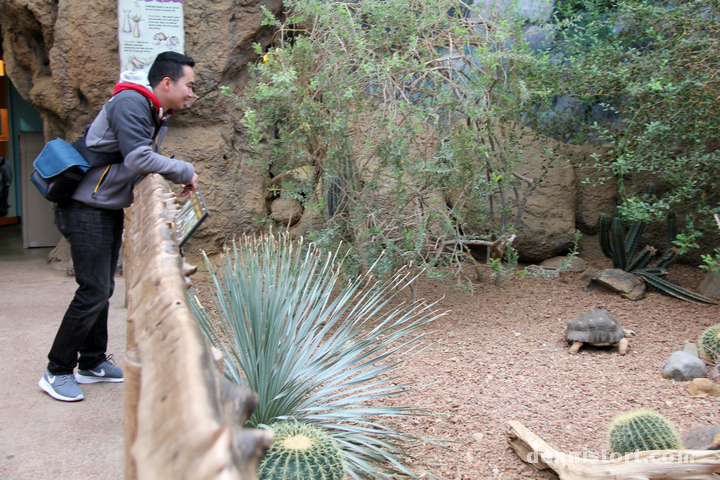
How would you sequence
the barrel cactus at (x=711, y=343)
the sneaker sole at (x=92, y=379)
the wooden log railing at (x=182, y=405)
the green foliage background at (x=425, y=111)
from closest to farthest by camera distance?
the wooden log railing at (x=182, y=405) → the sneaker sole at (x=92, y=379) → the barrel cactus at (x=711, y=343) → the green foliage background at (x=425, y=111)

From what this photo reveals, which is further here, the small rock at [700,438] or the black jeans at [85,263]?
the black jeans at [85,263]

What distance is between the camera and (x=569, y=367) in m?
3.29

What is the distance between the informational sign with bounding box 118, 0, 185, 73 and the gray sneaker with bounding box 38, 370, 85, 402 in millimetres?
3295

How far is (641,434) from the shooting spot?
217cm

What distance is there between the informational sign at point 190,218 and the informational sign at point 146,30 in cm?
386

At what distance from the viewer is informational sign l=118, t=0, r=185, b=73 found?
16.0ft

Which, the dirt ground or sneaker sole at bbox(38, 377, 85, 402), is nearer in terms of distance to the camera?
the dirt ground

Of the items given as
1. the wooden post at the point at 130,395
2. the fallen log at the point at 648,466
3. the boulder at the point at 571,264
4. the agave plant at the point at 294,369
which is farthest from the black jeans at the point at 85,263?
the boulder at the point at 571,264

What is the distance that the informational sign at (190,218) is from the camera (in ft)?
4.83

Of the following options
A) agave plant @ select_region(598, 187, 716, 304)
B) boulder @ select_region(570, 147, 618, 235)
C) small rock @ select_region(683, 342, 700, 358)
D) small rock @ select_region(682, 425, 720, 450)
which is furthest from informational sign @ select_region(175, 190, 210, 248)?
boulder @ select_region(570, 147, 618, 235)

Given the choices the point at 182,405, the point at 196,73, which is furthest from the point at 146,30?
the point at 182,405

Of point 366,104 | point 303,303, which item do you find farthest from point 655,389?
point 366,104

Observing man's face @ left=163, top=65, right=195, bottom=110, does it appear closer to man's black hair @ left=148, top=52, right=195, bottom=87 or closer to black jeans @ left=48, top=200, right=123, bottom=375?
man's black hair @ left=148, top=52, right=195, bottom=87

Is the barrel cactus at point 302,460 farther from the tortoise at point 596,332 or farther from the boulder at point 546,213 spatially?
the boulder at point 546,213
